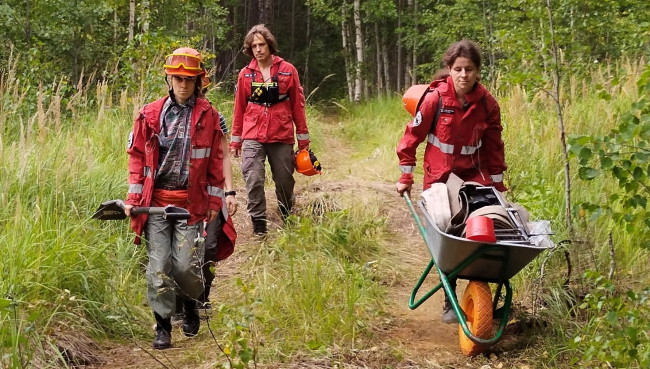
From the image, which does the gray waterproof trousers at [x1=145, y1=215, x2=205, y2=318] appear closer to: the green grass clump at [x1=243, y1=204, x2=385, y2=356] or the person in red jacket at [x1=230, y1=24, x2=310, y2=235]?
the green grass clump at [x1=243, y1=204, x2=385, y2=356]

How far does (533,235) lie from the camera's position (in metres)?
4.18

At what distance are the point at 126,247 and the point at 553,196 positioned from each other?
360cm

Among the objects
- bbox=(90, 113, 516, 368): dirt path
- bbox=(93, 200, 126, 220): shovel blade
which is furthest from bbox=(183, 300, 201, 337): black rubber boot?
bbox=(93, 200, 126, 220): shovel blade

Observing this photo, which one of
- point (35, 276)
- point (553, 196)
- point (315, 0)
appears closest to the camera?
point (35, 276)

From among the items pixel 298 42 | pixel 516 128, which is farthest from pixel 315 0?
pixel 516 128

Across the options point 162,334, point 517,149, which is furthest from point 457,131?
point 517,149

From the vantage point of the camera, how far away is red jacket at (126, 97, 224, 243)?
477cm

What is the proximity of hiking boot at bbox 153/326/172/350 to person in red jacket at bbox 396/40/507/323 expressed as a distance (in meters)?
1.80

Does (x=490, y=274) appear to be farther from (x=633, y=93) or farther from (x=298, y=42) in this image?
(x=298, y=42)

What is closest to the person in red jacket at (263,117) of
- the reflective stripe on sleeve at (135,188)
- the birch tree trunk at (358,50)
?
the reflective stripe on sleeve at (135,188)

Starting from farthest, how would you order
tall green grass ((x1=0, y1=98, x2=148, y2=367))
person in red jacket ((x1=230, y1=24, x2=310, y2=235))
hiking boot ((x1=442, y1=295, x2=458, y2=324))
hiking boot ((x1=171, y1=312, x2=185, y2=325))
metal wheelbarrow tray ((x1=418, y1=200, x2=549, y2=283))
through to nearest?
person in red jacket ((x1=230, y1=24, x2=310, y2=235))
hiking boot ((x1=171, y1=312, x2=185, y2=325))
hiking boot ((x1=442, y1=295, x2=458, y2=324))
tall green grass ((x1=0, y1=98, x2=148, y2=367))
metal wheelbarrow tray ((x1=418, y1=200, x2=549, y2=283))

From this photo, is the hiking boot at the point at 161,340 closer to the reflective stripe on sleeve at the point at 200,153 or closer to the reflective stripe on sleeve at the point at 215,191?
the reflective stripe on sleeve at the point at 215,191

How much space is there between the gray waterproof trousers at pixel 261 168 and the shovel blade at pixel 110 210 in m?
2.65

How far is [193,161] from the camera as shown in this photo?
4883mm
